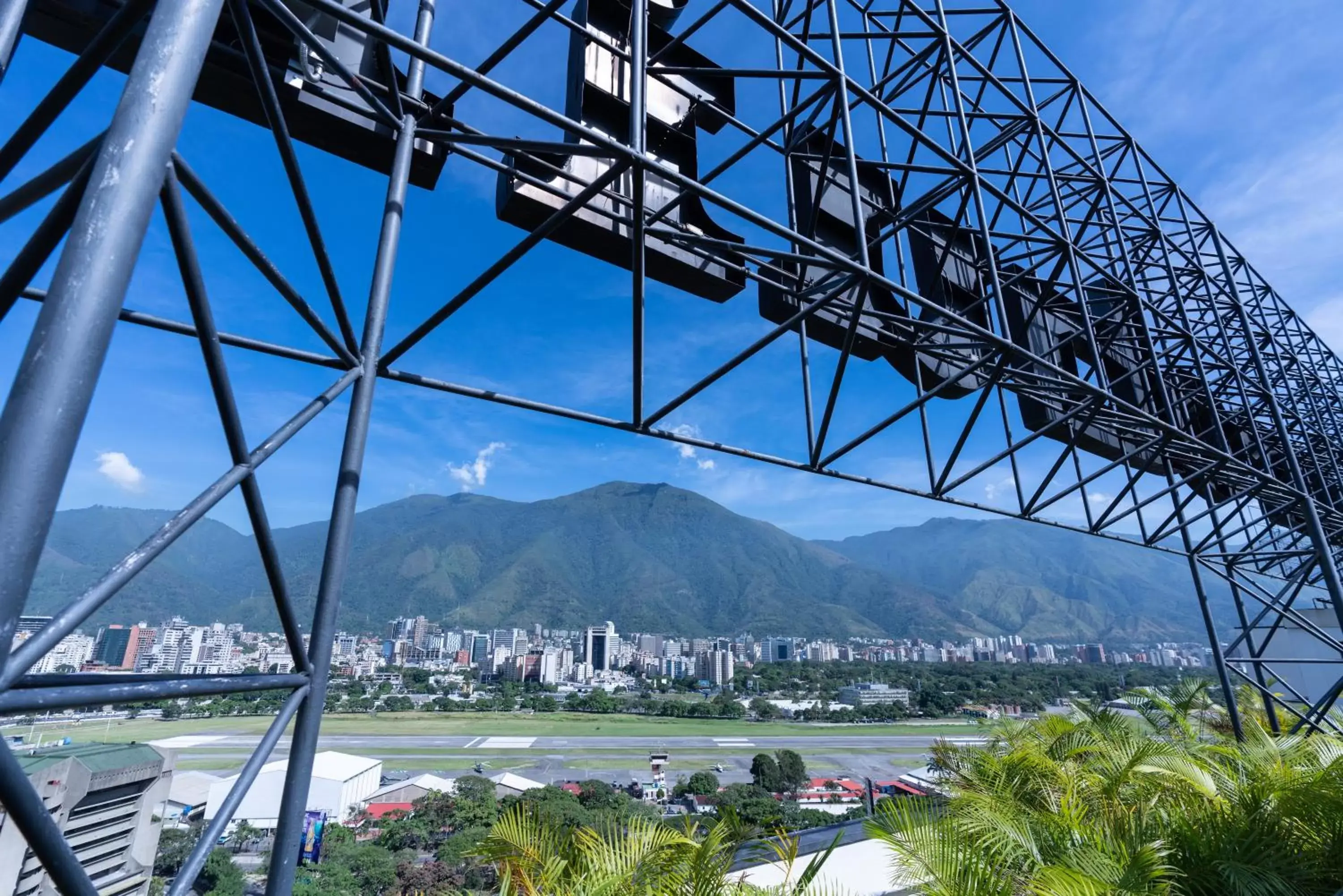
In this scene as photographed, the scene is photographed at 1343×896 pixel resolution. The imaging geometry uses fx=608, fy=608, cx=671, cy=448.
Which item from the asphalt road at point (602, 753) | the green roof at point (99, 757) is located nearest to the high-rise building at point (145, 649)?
the asphalt road at point (602, 753)

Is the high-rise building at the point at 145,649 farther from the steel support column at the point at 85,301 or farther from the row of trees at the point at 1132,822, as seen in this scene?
the steel support column at the point at 85,301

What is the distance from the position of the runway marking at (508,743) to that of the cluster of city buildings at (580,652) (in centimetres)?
2818

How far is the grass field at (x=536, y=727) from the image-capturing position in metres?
85.1

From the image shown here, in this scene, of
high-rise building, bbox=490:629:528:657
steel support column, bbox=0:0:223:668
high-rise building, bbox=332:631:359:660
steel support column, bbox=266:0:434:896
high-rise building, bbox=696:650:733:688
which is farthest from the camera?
high-rise building, bbox=490:629:528:657

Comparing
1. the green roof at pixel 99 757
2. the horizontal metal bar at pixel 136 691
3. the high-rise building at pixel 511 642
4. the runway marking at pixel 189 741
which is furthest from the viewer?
the high-rise building at pixel 511 642

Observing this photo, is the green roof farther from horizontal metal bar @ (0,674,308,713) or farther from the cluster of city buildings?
the cluster of city buildings

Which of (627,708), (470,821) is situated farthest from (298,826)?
(627,708)

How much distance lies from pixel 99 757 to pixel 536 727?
288 ft

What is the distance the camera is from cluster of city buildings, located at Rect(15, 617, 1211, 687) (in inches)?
3241

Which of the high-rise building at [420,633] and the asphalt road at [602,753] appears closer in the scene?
the asphalt road at [602,753]

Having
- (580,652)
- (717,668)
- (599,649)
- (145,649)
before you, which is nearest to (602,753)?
(717,668)

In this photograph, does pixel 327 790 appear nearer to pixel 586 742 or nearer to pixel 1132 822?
pixel 586 742

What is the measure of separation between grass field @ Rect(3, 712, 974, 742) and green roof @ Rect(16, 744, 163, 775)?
7674cm

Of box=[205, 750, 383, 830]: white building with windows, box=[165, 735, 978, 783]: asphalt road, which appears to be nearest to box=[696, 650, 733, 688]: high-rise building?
box=[165, 735, 978, 783]: asphalt road
